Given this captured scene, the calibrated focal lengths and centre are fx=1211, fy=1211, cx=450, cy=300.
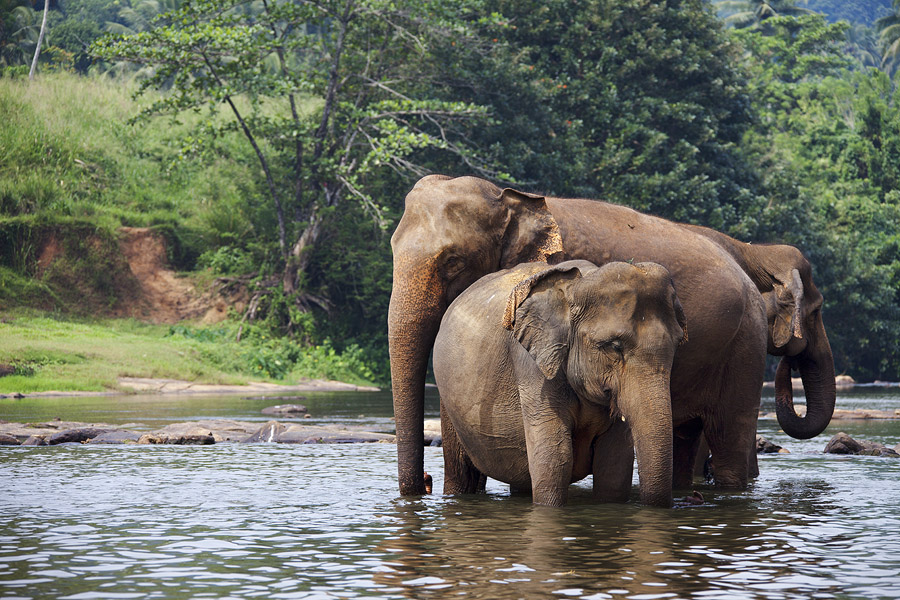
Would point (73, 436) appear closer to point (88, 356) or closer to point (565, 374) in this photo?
point (565, 374)

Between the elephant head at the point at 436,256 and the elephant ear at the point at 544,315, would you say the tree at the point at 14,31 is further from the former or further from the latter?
the elephant ear at the point at 544,315

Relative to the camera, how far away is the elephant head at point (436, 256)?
27.8ft

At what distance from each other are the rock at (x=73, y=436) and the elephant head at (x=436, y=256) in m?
A: 5.90

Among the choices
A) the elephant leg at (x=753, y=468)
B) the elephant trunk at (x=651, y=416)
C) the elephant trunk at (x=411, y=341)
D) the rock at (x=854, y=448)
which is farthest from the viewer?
the rock at (x=854, y=448)

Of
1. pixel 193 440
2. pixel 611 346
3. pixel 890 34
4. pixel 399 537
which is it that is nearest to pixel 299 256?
pixel 193 440

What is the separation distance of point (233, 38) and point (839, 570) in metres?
22.3

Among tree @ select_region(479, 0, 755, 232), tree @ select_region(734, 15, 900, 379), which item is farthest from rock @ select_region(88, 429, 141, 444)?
tree @ select_region(734, 15, 900, 379)

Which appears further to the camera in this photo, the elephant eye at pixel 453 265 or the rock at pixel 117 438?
the rock at pixel 117 438

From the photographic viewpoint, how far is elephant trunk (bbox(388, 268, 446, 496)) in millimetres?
8461

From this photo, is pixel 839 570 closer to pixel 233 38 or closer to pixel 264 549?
pixel 264 549

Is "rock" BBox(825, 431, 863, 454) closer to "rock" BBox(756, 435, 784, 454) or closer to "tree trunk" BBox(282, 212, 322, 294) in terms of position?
"rock" BBox(756, 435, 784, 454)

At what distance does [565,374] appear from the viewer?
7301 millimetres

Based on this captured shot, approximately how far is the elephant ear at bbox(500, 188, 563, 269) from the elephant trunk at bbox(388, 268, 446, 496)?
68cm

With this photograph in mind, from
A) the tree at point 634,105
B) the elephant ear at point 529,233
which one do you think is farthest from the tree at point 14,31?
the elephant ear at point 529,233
